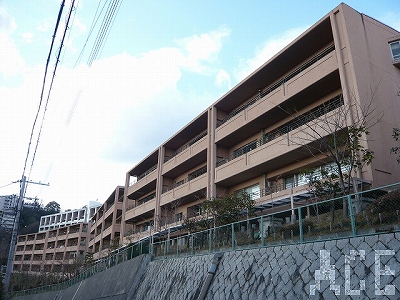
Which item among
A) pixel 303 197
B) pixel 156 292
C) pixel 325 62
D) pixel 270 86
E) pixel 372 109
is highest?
pixel 270 86

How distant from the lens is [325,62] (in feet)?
56.0

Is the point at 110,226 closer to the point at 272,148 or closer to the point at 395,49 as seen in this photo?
the point at 272,148

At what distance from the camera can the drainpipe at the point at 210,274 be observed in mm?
11534

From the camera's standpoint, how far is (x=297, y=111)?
779 inches

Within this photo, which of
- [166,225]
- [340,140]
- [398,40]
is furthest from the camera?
[166,225]

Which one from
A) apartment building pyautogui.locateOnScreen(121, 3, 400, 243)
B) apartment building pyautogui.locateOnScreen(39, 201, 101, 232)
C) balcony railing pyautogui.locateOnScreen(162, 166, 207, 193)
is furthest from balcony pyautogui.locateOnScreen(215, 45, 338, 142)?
apartment building pyautogui.locateOnScreen(39, 201, 101, 232)

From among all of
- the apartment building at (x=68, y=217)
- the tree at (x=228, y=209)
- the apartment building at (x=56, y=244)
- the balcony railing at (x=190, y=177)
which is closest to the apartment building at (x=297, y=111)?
the balcony railing at (x=190, y=177)

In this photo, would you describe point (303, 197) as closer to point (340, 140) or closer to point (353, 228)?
point (340, 140)

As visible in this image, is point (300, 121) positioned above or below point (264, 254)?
above

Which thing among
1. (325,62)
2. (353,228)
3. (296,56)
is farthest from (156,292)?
(296,56)

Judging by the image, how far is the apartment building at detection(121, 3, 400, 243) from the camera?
15719 mm

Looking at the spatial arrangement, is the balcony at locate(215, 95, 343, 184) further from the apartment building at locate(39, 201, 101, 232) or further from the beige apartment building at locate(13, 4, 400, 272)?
the apartment building at locate(39, 201, 101, 232)

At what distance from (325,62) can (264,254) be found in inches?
416

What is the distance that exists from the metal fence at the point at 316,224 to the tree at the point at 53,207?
316 ft
